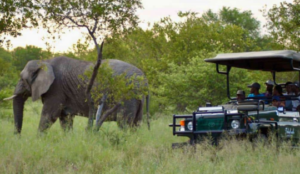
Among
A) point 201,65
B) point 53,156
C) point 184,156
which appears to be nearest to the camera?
point 184,156

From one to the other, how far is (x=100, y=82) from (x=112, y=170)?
4606 mm

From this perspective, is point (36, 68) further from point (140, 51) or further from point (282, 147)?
point (140, 51)

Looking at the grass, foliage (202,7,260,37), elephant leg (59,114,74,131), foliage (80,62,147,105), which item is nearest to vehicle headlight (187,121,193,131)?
the grass

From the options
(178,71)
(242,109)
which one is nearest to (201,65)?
(178,71)

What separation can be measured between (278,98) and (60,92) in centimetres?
604

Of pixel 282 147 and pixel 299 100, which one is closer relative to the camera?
pixel 282 147

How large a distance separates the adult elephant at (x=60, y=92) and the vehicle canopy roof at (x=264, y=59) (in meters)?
3.19

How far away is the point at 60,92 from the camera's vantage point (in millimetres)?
13234

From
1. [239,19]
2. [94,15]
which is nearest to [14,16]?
[94,15]

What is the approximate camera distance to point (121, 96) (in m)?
11.2

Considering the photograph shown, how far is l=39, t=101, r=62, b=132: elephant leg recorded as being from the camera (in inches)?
491

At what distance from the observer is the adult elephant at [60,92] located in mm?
12633

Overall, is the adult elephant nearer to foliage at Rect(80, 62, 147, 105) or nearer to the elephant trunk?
the elephant trunk

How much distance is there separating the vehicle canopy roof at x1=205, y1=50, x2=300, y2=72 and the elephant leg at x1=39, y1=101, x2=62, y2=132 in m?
4.83
